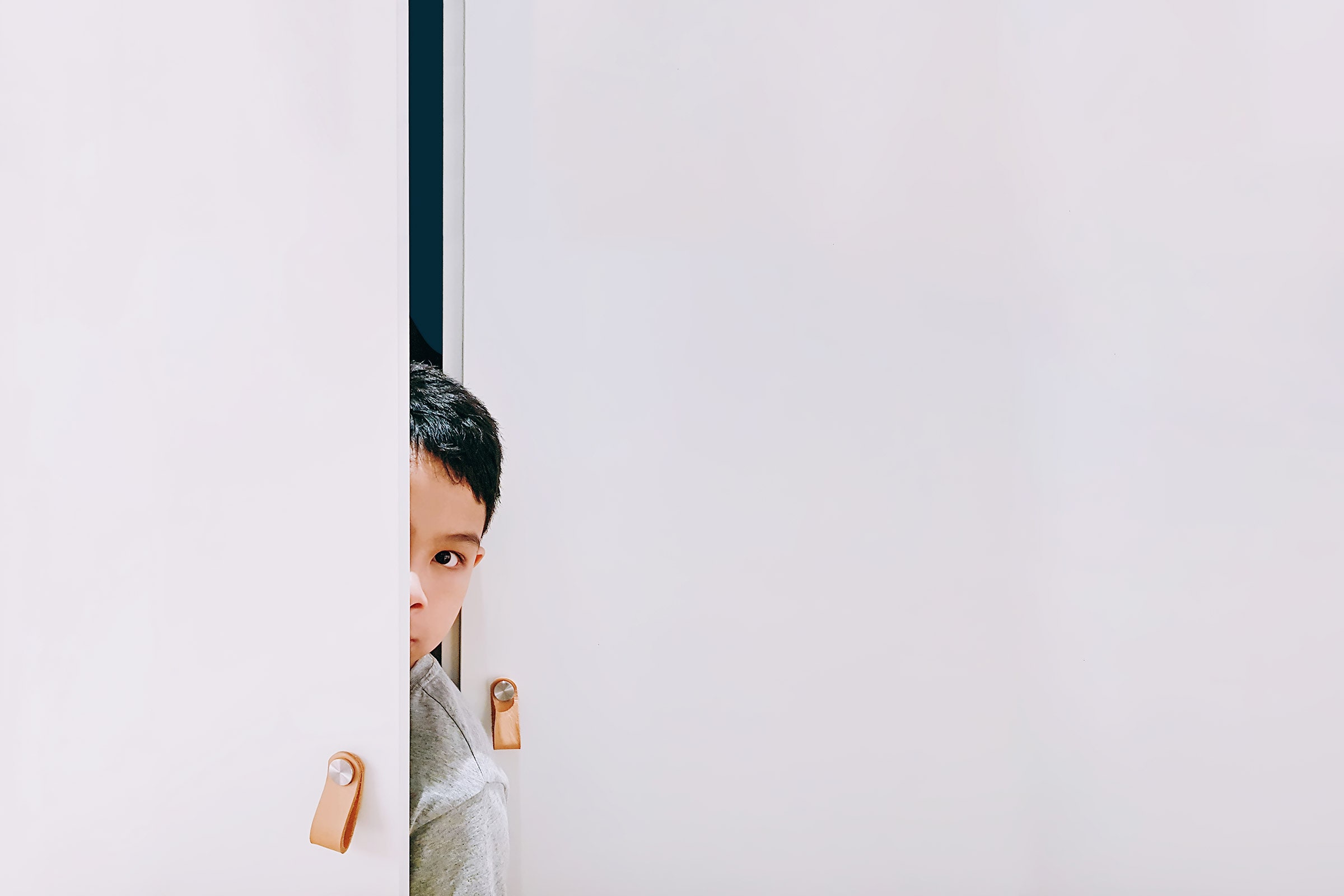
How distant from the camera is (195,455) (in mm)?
626

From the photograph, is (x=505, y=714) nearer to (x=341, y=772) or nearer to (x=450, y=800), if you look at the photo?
(x=450, y=800)

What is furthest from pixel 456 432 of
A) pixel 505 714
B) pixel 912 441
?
pixel 912 441

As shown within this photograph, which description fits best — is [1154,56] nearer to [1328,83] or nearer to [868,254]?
[1328,83]

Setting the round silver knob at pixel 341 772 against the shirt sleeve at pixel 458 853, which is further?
the shirt sleeve at pixel 458 853

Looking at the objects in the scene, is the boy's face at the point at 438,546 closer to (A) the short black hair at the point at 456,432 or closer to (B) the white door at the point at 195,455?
(A) the short black hair at the point at 456,432

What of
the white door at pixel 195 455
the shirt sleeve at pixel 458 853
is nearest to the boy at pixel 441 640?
the shirt sleeve at pixel 458 853

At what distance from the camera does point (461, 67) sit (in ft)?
3.13

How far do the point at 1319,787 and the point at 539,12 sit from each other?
1.29 metres

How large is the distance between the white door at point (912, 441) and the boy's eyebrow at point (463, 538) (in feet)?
0.32

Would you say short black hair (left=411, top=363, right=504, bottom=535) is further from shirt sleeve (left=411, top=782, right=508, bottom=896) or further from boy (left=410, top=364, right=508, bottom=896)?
shirt sleeve (left=411, top=782, right=508, bottom=896)

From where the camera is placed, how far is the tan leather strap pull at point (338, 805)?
0.61m

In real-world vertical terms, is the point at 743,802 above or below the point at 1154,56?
below

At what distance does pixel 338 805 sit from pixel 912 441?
742mm

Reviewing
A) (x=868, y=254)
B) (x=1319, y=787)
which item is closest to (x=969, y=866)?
(x=1319, y=787)
